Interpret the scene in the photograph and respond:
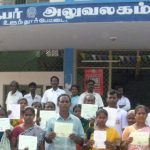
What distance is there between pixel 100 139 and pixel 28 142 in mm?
931

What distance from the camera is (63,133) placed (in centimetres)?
619

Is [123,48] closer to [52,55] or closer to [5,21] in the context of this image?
[52,55]

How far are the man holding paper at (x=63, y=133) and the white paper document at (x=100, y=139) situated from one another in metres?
0.19

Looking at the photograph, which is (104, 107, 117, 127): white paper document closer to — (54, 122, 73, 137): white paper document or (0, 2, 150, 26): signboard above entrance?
(54, 122, 73, 137): white paper document

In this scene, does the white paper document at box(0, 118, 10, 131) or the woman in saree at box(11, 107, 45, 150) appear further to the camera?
the white paper document at box(0, 118, 10, 131)

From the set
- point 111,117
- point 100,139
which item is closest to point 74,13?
point 111,117

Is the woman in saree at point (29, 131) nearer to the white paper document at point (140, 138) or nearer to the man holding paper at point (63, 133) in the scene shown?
the man holding paper at point (63, 133)

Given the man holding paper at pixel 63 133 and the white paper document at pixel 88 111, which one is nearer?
the man holding paper at pixel 63 133

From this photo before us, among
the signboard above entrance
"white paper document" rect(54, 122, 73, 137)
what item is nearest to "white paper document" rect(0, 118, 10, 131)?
"white paper document" rect(54, 122, 73, 137)

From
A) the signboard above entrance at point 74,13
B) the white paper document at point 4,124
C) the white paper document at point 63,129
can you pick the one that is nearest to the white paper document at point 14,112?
the white paper document at point 4,124

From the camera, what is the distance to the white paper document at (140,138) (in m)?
5.93

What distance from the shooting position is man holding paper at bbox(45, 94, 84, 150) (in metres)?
6.17

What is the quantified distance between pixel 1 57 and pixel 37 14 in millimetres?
4790

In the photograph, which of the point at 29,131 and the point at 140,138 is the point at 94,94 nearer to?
the point at 29,131
